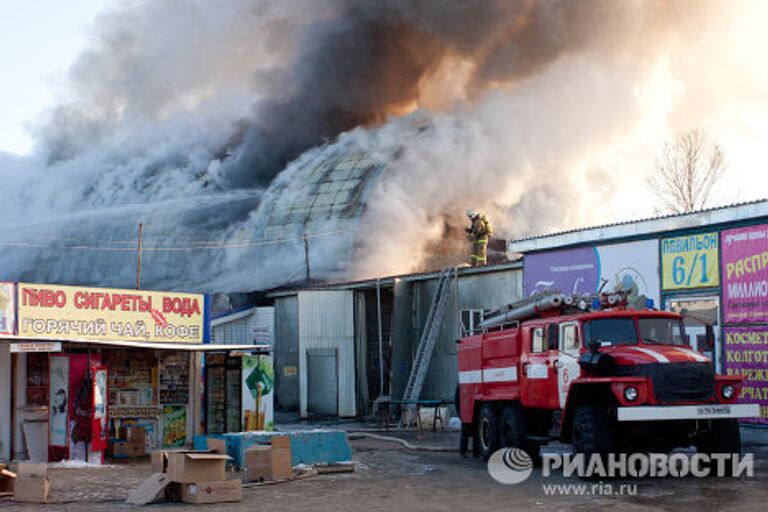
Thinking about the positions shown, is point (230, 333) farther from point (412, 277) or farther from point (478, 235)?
point (478, 235)

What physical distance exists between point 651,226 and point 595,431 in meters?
9.65

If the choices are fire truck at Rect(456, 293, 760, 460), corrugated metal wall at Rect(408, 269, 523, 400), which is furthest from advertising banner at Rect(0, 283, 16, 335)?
corrugated metal wall at Rect(408, 269, 523, 400)

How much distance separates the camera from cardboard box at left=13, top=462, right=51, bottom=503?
1355 cm

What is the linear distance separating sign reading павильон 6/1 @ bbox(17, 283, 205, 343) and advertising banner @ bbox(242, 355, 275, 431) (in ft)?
5.85

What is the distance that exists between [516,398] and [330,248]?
24423 millimetres

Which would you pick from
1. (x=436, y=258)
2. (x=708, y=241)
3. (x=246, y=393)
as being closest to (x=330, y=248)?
(x=436, y=258)

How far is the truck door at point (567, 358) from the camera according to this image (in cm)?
1491

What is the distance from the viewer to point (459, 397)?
1977cm

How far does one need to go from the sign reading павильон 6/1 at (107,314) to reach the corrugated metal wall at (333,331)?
8.21 m

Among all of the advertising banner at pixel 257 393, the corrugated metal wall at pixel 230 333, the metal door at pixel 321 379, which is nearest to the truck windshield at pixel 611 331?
A: the advertising banner at pixel 257 393

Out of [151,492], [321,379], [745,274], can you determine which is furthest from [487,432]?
[321,379]

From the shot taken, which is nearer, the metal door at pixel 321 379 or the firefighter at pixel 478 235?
the metal door at pixel 321 379

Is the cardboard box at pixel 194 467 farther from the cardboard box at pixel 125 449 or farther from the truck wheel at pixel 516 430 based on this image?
the cardboard box at pixel 125 449

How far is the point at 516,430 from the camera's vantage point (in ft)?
54.4
